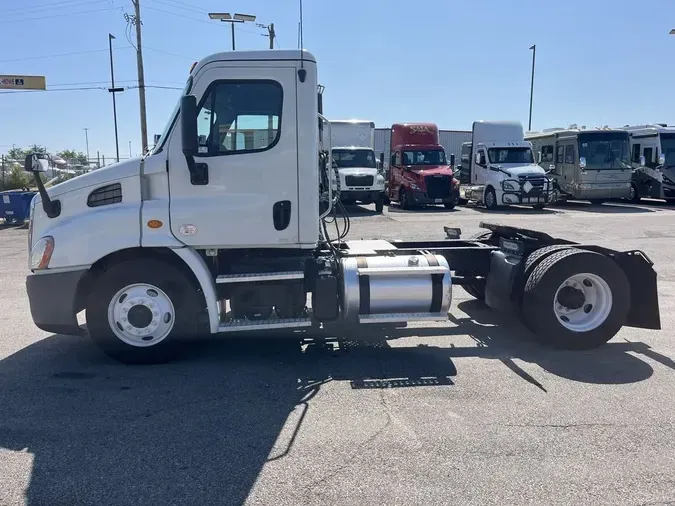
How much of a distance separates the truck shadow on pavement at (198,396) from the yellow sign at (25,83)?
2717cm

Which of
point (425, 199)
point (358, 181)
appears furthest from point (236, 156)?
point (425, 199)

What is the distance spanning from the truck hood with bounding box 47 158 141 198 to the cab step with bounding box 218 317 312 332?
167 cm

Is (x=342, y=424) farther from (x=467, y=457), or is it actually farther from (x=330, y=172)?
(x=330, y=172)

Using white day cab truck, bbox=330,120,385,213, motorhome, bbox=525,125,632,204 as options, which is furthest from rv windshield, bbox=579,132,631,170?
white day cab truck, bbox=330,120,385,213

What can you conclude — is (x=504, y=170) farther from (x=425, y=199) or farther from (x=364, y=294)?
(x=364, y=294)

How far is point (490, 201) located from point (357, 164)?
235 inches

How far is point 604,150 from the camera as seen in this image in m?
24.1

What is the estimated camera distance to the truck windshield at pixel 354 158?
880 inches

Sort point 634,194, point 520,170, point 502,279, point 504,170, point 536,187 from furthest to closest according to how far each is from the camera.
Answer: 1. point 634,194
2. point 504,170
3. point 520,170
4. point 536,187
5. point 502,279

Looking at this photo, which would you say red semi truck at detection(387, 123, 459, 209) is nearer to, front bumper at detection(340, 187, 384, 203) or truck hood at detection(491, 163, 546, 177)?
truck hood at detection(491, 163, 546, 177)

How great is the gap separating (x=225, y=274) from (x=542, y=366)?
10.5 ft

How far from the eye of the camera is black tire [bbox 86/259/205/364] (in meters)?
5.46

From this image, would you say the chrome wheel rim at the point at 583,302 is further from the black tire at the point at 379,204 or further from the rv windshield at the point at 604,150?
the rv windshield at the point at 604,150

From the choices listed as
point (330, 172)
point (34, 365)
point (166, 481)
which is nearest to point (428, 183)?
point (330, 172)
